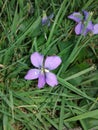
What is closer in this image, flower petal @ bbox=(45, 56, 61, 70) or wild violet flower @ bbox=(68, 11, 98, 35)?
flower petal @ bbox=(45, 56, 61, 70)

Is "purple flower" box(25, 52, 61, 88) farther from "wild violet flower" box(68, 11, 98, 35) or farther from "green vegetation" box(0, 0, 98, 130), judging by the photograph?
"wild violet flower" box(68, 11, 98, 35)

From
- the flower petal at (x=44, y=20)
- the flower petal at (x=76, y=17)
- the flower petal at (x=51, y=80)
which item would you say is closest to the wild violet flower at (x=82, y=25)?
the flower petal at (x=76, y=17)

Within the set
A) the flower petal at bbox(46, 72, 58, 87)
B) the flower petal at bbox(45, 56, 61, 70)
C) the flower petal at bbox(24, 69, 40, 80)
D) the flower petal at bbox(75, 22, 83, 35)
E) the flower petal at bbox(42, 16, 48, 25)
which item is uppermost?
the flower petal at bbox(42, 16, 48, 25)

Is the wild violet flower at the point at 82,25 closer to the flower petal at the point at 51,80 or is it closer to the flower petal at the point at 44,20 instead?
the flower petal at the point at 44,20

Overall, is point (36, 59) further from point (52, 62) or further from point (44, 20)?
point (44, 20)

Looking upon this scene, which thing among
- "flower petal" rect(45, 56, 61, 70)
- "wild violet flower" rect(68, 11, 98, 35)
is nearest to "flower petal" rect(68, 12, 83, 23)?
"wild violet flower" rect(68, 11, 98, 35)

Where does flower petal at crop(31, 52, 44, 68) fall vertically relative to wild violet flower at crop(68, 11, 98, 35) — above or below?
below

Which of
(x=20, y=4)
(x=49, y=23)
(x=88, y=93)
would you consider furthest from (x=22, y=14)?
(x=88, y=93)
